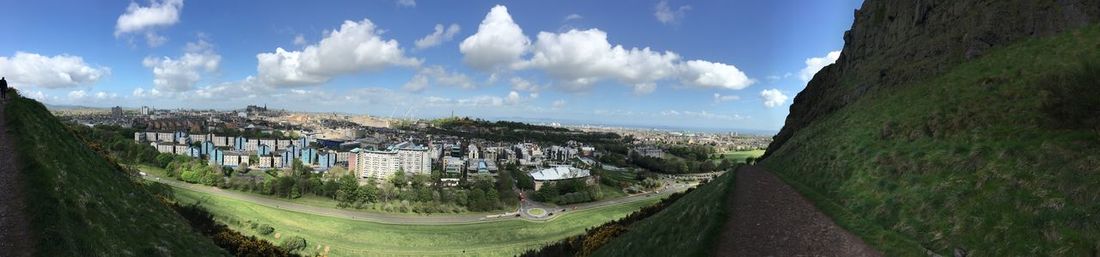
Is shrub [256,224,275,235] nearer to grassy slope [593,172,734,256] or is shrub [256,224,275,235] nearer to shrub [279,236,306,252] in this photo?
shrub [279,236,306,252]

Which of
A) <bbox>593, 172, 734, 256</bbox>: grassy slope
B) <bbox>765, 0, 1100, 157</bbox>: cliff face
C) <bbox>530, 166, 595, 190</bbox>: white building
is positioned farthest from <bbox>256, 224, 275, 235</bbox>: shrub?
<bbox>765, 0, 1100, 157</bbox>: cliff face

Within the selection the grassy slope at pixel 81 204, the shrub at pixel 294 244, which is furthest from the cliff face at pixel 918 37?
the shrub at pixel 294 244

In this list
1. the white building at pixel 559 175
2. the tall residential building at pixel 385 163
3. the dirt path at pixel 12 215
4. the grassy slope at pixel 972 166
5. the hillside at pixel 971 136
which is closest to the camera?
the grassy slope at pixel 972 166

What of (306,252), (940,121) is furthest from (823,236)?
(306,252)

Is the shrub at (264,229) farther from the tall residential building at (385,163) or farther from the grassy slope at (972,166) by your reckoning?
the tall residential building at (385,163)

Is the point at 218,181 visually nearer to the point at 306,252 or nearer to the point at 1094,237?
the point at 306,252
